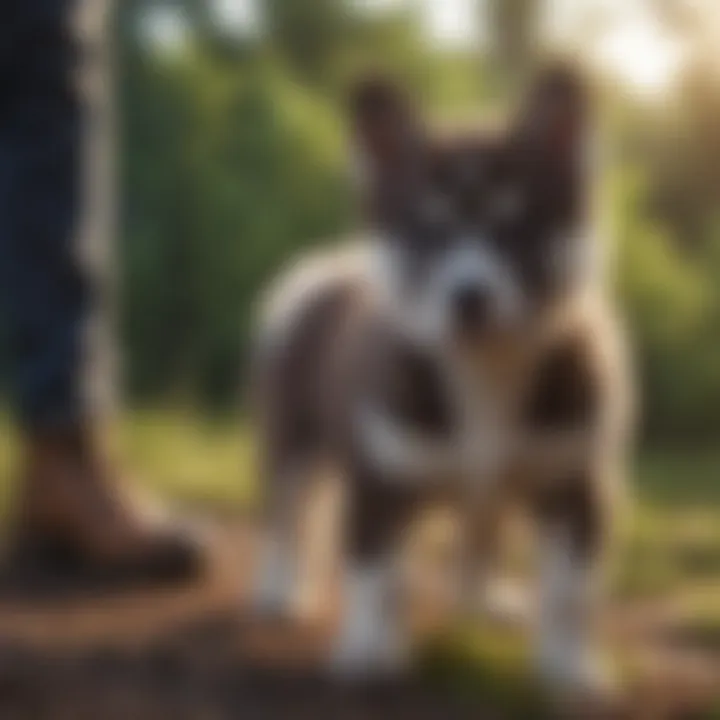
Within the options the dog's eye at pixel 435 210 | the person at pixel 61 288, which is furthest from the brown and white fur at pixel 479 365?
the person at pixel 61 288

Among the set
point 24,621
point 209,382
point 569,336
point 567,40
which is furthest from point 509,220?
point 24,621

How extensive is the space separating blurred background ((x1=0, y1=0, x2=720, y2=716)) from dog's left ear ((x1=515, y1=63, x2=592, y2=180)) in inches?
4.7

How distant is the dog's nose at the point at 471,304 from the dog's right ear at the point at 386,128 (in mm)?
87

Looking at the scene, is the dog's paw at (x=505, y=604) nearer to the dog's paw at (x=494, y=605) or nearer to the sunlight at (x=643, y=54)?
the dog's paw at (x=494, y=605)

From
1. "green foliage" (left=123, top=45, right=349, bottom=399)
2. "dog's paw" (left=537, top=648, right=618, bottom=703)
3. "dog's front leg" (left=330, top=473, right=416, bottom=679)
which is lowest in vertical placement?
"dog's paw" (left=537, top=648, right=618, bottom=703)

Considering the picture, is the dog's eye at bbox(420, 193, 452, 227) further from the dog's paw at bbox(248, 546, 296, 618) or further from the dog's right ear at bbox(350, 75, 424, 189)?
the dog's paw at bbox(248, 546, 296, 618)

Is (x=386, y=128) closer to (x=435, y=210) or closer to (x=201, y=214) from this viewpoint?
(x=435, y=210)

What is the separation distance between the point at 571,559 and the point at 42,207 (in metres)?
0.41

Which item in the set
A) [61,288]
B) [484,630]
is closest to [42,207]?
[61,288]

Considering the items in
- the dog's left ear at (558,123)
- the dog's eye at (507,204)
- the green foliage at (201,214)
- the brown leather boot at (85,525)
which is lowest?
the brown leather boot at (85,525)

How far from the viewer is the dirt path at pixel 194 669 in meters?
0.89

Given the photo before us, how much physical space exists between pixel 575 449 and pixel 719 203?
0.27 metres

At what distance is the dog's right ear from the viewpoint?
2.99 feet

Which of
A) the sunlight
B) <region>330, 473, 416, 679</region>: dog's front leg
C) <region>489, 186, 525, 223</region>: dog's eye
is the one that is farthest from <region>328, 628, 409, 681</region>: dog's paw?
the sunlight
